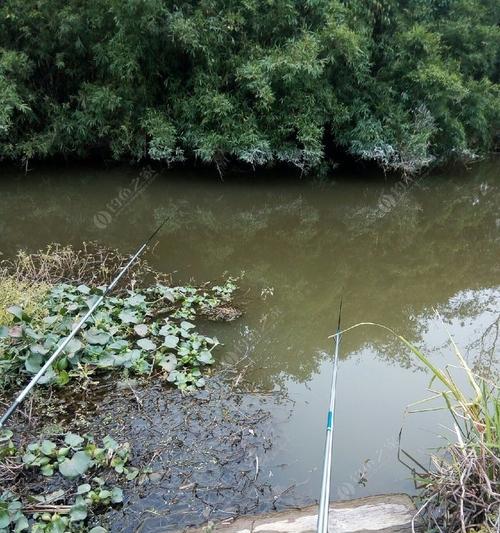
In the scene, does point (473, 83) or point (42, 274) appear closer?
point (42, 274)

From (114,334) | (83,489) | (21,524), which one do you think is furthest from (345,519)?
(114,334)

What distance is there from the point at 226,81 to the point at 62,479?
6.08 metres

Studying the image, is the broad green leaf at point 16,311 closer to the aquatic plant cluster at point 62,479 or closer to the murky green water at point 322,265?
the aquatic plant cluster at point 62,479

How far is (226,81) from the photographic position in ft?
23.2

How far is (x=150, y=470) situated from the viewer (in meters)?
2.28

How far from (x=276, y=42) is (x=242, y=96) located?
883 millimetres

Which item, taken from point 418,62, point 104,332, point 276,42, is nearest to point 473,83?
point 418,62

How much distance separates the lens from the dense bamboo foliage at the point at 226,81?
6.70 meters

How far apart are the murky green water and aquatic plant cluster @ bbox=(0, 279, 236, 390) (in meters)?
0.33

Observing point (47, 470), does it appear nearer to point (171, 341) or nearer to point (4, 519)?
point (4, 519)

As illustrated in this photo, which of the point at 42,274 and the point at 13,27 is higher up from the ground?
the point at 13,27

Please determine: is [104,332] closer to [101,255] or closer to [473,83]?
[101,255]

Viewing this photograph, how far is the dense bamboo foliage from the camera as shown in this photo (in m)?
6.70

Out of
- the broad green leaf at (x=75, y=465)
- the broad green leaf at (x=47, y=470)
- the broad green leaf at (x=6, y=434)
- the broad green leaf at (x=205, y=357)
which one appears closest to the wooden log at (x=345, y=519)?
the broad green leaf at (x=75, y=465)
